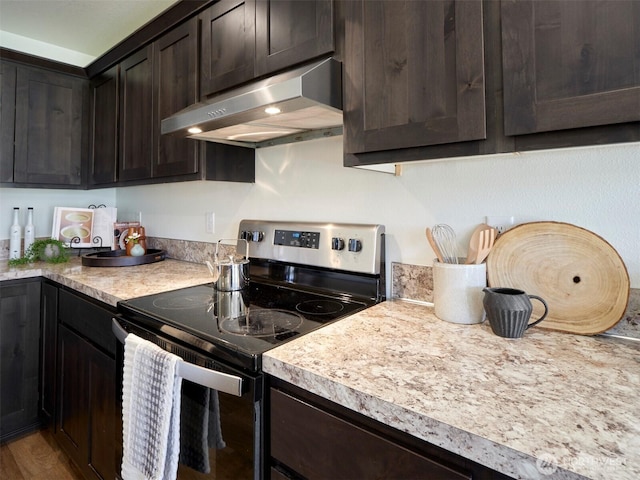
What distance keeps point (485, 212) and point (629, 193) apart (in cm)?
35

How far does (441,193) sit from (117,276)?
1.53 meters

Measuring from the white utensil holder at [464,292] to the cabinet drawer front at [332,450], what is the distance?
1.70 ft

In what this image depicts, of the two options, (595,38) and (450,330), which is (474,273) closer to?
(450,330)

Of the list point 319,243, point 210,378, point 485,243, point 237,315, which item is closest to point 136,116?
point 319,243

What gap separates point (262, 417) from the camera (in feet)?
2.70

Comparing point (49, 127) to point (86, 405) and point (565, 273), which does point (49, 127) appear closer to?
Answer: point (86, 405)

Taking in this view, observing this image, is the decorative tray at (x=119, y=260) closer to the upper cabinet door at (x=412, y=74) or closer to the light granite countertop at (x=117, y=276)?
the light granite countertop at (x=117, y=276)

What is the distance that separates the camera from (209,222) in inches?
82.4

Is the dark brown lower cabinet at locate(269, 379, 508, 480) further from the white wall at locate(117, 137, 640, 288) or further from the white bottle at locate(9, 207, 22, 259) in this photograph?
the white bottle at locate(9, 207, 22, 259)

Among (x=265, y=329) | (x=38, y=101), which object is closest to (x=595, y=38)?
(x=265, y=329)

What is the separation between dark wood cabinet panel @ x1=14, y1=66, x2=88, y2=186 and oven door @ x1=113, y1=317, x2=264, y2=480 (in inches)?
79.6

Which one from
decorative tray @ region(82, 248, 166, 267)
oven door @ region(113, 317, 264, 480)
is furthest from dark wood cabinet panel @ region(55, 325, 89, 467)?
oven door @ region(113, 317, 264, 480)

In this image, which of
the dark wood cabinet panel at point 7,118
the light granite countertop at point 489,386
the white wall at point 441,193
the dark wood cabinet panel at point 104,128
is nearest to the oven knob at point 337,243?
the white wall at point 441,193

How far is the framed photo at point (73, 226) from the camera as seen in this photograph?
7.98 feet
